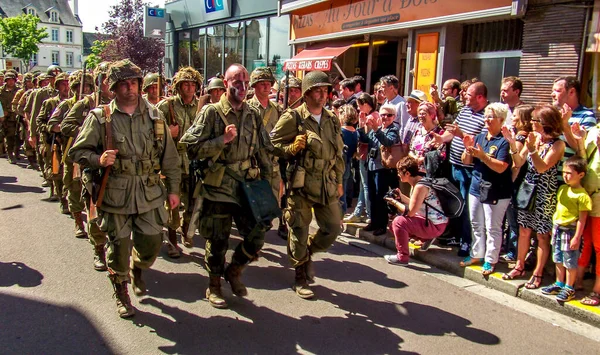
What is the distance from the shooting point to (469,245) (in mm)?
6020

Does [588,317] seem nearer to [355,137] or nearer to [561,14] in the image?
[355,137]

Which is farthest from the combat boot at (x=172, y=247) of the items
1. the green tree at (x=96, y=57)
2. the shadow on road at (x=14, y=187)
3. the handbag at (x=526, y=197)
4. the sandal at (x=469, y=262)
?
the shadow on road at (x=14, y=187)

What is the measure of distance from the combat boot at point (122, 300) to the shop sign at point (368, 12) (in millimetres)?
7058

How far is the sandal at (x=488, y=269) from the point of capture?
539cm

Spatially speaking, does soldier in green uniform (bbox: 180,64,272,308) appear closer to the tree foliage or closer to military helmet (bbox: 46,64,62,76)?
military helmet (bbox: 46,64,62,76)

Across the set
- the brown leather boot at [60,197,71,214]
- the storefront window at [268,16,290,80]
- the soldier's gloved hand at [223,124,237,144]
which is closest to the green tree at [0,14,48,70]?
the storefront window at [268,16,290,80]

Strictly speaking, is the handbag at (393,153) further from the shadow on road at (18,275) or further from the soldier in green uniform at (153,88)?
the shadow on road at (18,275)

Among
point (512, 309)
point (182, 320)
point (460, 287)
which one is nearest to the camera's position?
point (182, 320)

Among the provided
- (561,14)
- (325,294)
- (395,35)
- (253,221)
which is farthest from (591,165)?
(395,35)

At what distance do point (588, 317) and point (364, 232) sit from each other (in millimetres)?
3082

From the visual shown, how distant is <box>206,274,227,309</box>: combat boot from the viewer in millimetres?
4570

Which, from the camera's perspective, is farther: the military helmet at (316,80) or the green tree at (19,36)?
the green tree at (19,36)

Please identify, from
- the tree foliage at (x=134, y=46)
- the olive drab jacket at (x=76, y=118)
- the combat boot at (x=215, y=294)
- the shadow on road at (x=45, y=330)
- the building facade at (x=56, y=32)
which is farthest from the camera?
the building facade at (x=56, y=32)

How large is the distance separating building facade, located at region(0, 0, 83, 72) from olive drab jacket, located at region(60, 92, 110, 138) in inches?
2950
